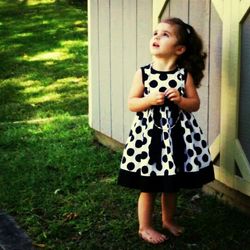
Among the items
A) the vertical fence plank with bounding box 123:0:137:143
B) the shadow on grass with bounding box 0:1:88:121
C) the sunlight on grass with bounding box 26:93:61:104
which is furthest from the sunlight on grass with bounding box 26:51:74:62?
the vertical fence plank with bounding box 123:0:137:143

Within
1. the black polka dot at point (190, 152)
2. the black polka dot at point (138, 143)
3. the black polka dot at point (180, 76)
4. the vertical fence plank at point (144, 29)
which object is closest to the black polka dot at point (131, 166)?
the black polka dot at point (138, 143)

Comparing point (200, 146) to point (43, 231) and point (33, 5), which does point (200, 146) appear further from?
point (33, 5)

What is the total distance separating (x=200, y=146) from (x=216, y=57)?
761 millimetres

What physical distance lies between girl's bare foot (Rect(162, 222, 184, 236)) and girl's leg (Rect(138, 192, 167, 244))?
0.33 feet

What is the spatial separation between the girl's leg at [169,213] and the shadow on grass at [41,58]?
4631 mm

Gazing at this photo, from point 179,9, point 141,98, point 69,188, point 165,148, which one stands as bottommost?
point 69,188

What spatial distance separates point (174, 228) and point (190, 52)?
109 centimetres

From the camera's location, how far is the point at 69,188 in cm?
517

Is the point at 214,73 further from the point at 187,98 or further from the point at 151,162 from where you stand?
the point at 151,162

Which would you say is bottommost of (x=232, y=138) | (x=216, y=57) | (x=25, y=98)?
(x=25, y=98)

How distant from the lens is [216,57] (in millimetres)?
4375

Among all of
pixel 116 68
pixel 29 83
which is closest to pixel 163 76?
pixel 116 68

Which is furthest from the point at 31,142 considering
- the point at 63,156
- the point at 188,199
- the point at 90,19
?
the point at 188,199

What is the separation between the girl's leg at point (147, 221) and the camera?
398cm
